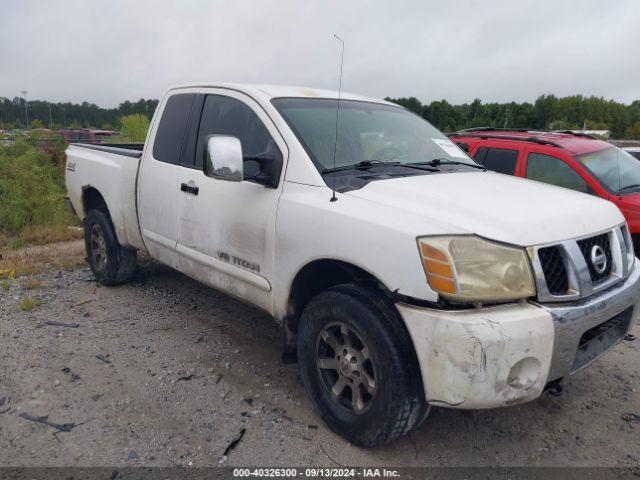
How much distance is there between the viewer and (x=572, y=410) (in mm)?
3176

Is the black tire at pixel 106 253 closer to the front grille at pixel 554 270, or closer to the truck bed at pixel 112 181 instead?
the truck bed at pixel 112 181

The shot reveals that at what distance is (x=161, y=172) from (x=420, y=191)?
2222 millimetres

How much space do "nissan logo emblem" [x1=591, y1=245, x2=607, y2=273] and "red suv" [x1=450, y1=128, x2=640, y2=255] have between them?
3.26m

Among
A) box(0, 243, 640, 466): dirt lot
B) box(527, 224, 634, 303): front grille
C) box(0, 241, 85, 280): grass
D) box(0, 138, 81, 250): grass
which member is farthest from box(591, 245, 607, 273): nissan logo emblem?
box(0, 138, 81, 250): grass

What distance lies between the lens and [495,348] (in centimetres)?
220

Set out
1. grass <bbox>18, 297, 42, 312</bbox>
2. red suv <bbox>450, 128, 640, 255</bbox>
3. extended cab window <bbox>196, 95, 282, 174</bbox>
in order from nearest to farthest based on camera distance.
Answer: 1. extended cab window <bbox>196, 95, 282, 174</bbox>
2. grass <bbox>18, 297, 42, 312</bbox>
3. red suv <bbox>450, 128, 640, 255</bbox>

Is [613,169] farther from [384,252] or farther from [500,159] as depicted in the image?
[384,252]

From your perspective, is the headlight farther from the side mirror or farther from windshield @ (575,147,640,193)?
windshield @ (575,147,640,193)

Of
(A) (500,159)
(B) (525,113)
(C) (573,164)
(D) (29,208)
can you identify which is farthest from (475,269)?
(B) (525,113)

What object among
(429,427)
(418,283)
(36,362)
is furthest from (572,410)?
(36,362)

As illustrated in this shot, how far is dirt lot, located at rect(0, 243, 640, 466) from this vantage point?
8.84 ft

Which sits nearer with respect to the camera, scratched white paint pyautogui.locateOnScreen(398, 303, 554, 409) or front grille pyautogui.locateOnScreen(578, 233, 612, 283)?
scratched white paint pyautogui.locateOnScreen(398, 303, 554, 409)

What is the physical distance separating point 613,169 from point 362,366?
15.9 feet

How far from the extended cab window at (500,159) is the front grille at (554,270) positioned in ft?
13.4
